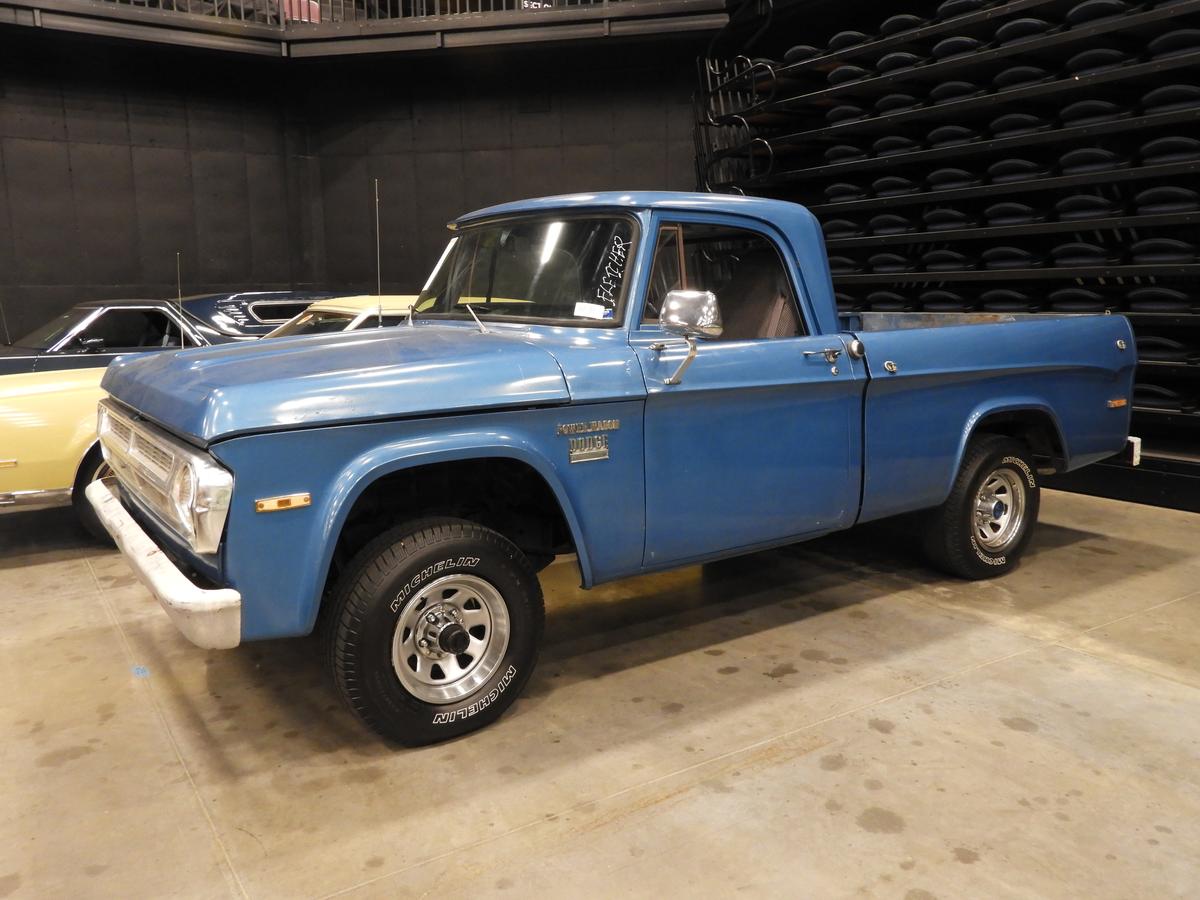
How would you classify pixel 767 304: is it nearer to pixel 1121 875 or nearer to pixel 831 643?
pixel 831 643

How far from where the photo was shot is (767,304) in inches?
164

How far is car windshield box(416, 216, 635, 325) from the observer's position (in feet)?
11.6

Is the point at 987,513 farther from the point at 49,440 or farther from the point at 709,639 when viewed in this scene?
the point at 49,440

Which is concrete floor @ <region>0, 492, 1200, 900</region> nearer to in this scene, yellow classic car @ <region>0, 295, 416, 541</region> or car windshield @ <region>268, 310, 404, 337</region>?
yellow classic car @ <region>0, 295, 416, 541</region>

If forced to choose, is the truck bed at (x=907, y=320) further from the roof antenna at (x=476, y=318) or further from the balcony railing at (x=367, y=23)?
the balcony railing at (x=367, y=23)

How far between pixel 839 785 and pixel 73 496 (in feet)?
15.2

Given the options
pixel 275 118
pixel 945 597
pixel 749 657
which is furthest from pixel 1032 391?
pixel 275 118

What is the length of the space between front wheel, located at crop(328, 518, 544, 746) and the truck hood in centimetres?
48

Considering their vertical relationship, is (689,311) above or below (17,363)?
above

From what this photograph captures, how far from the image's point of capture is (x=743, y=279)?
13.8 feet

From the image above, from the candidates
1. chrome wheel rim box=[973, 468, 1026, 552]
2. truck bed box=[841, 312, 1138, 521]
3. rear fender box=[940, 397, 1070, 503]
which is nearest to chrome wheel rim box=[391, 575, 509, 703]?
truck bed box=[841, 312, 1138, 521]

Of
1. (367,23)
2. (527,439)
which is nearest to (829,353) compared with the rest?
(527,439)

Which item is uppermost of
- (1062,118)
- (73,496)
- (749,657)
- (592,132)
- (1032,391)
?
(592,132)

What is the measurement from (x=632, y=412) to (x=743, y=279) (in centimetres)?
123
